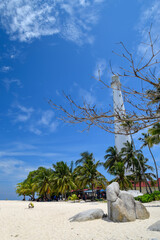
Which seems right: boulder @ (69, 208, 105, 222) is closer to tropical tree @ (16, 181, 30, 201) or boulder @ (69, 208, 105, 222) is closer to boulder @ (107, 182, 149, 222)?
boulder @ (107, 182, 149, 222)

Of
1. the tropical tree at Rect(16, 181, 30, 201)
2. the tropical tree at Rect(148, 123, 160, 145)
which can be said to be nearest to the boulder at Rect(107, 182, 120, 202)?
the tropical tree at Rect(148, 123, 160, 145)

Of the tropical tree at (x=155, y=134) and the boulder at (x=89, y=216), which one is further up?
the tropical tree at (x=155, y=134)

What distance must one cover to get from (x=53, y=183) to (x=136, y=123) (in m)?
33.7

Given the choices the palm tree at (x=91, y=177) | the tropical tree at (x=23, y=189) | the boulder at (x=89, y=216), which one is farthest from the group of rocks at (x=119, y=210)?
the tropical tree at (x=23, y=189)

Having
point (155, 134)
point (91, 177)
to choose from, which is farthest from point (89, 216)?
point (91, 177)

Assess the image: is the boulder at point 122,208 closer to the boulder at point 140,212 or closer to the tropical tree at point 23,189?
the boulder at point 140,212

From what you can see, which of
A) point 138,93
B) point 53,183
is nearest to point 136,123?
point 138,93

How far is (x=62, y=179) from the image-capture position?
34.0m

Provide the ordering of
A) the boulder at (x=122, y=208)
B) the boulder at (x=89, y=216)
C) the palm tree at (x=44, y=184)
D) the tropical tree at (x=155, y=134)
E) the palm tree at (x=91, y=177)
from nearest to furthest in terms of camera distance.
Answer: the boulder at (x=122, y=208) < the boulder at (x=89, y=216) < the tropical tree at (x=155, y=134) < the palm tree at (x=91, y=177) < the palm tree at (x=44, y=184)

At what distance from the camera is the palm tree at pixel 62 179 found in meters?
33.5

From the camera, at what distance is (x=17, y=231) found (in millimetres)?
10039

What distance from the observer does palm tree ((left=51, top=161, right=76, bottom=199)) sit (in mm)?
33500

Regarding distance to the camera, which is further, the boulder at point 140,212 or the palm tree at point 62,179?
the palm tree at point 62,179

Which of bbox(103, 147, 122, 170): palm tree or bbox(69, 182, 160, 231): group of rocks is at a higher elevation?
bbox(103, 147, 122, 170): palm tree
